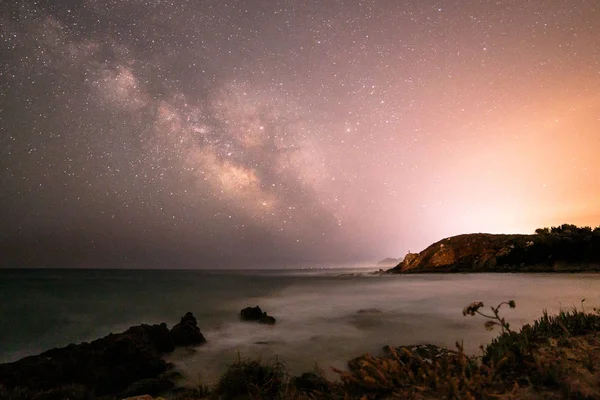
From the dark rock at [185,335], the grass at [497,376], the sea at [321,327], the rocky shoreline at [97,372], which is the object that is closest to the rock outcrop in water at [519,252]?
the sea at [321,327]

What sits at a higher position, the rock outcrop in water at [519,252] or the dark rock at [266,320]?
the rock outcrop in water at [519,252]

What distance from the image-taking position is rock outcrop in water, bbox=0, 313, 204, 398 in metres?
9.68

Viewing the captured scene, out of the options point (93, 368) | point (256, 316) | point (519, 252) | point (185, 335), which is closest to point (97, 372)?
point (93, 368)

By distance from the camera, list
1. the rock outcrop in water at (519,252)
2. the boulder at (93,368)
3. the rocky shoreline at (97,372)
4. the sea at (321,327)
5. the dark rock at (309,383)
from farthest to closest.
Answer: the rock outcrop in water at (519,252), the sea at (321,327), the boulder at (93,368), the rocky shoreline at (97,372), the dark rock at (309,383)

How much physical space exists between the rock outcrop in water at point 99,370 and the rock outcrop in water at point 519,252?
41.7 metres

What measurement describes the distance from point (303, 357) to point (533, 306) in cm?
1350

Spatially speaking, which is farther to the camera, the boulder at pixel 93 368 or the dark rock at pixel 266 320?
the dark rock at pixel 266 320

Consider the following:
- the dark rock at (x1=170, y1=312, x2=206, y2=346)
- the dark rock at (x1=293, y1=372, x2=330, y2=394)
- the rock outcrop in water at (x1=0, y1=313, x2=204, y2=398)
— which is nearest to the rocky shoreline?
the rock outcrop in water at (x1=0, y1=313, x2=204, y2=398)

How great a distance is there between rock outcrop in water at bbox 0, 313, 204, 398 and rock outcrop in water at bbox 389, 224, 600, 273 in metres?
41.7

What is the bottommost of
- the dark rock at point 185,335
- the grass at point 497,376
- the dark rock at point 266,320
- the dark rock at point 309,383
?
the dark rock at point 266,320

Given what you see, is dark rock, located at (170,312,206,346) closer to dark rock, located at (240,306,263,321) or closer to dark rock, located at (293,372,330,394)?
dark rock, located at (240,306,263,321)

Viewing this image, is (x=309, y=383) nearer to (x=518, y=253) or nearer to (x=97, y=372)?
(x=97, y=372)

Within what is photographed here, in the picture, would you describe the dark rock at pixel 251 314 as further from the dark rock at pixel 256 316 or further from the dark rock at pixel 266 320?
the dark rock at pixel 266 320

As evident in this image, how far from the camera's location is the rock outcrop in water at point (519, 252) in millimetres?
36531
